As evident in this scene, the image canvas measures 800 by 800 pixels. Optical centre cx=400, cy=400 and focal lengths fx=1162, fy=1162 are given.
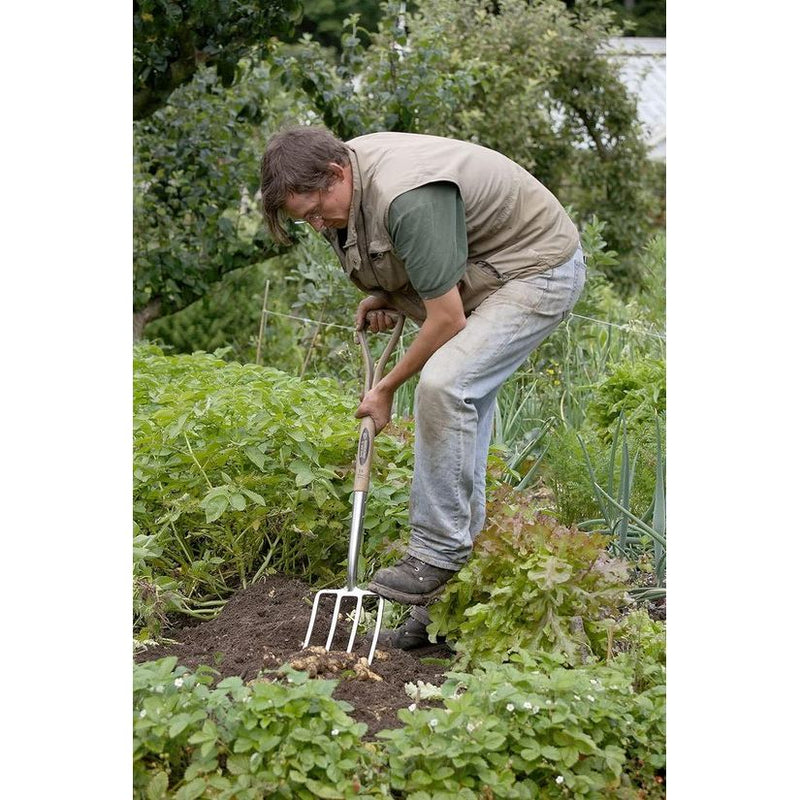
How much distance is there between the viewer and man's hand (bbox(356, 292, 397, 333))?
Result: 3260 millimetres

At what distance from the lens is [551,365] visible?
5.73 meters

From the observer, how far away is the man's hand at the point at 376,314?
3.26 meters

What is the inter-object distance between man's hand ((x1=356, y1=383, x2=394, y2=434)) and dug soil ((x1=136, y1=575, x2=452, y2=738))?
0.56 metres

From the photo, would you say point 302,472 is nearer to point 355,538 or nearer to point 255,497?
point 255,497

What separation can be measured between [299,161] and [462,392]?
682 millimetres

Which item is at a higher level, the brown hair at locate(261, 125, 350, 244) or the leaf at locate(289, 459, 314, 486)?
the brown hair at locate(261, 125, 350, 244)

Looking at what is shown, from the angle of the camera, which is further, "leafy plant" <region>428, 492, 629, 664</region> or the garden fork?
the garden fork

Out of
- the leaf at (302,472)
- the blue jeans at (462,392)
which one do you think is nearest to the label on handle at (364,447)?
the blue jeans at (462,392)

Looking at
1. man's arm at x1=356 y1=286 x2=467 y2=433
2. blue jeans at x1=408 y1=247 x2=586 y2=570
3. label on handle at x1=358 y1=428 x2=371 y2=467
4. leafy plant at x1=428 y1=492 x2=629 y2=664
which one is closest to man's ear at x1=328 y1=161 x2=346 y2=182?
man's arm at x1=356 y1=286 x2=467 y2=433

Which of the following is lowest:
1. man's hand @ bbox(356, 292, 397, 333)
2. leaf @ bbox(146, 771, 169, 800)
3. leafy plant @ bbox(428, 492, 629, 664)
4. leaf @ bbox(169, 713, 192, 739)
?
leafy plant @ bbox(428, 492, 629, 664)

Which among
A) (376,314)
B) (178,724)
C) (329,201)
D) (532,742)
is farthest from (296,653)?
(329,201)

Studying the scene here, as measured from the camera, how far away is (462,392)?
9.37ft

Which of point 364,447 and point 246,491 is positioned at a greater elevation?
point 364,447

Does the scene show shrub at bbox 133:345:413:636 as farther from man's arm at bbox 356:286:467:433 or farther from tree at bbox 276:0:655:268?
tree at bbox 276:0:655:268
